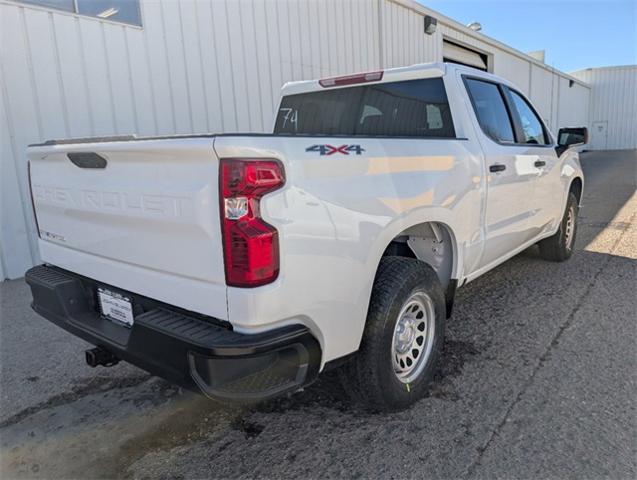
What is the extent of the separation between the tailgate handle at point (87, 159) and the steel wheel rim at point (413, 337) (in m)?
1.73

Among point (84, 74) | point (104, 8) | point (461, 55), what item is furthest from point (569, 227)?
point (461, 55)

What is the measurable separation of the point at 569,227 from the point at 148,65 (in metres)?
5.75

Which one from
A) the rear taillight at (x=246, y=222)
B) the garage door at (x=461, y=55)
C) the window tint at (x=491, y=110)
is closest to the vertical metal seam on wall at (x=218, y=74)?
the window tint at (x=491, y=110)

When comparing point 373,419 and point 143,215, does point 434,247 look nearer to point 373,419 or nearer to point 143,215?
point 373,419

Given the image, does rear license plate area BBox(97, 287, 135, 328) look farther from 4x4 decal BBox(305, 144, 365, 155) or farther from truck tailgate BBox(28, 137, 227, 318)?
4x4 decal BBox(305, 144, 365, 155)

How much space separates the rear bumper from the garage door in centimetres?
1394

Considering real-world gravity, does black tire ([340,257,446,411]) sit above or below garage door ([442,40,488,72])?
below

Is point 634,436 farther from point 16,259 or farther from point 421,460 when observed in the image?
point 16,259

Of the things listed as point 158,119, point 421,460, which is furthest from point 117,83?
point 421,460

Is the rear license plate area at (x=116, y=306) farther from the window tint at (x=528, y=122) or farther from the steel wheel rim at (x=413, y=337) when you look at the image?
the window tint at (x=528, y=122)

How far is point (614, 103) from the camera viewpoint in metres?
32.6

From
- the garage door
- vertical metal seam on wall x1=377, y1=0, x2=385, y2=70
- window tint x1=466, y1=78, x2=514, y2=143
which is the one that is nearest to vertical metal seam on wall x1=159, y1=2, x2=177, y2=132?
window tint x1=466, y1=78, x2=514, y2=143

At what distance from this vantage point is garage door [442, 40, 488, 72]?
14.5m

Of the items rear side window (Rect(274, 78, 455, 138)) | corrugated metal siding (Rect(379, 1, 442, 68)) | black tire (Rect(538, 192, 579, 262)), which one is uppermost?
corrugated metal siding (Rect(379, 1, 442, 68))
